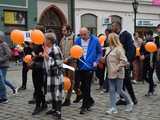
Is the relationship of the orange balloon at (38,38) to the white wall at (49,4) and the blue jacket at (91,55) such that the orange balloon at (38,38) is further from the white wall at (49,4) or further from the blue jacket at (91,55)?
the white wall at (49,4)

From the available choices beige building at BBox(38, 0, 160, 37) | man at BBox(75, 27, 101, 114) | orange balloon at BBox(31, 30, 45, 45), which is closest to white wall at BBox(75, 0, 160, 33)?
beige building at BBox(38, 0, 160, 37)

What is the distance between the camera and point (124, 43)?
11055 mm

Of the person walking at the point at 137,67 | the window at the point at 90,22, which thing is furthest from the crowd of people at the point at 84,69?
the window at the point at 90,22

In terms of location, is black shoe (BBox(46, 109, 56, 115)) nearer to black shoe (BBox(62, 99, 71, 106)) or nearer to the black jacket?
black shoe (BBox(62, 99, 71, 106))

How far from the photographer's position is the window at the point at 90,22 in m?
37.0

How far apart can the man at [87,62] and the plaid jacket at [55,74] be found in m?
0.72

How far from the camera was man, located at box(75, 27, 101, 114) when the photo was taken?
1022 cm

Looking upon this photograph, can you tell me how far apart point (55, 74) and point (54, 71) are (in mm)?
62

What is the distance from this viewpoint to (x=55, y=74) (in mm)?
9586

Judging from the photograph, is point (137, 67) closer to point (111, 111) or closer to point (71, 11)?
point (111, 111)

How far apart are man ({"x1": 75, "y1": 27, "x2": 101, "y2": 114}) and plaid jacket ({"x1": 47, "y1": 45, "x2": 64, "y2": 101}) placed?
722 millimetres

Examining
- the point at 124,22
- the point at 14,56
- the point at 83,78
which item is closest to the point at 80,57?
the point at 83,78

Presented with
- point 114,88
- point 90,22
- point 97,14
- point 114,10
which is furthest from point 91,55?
point 114,10

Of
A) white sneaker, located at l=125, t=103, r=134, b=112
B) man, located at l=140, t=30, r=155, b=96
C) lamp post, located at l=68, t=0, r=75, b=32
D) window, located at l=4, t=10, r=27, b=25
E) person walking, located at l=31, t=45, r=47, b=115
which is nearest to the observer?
person walking, located at l=31, t=45, r=47, b=115
